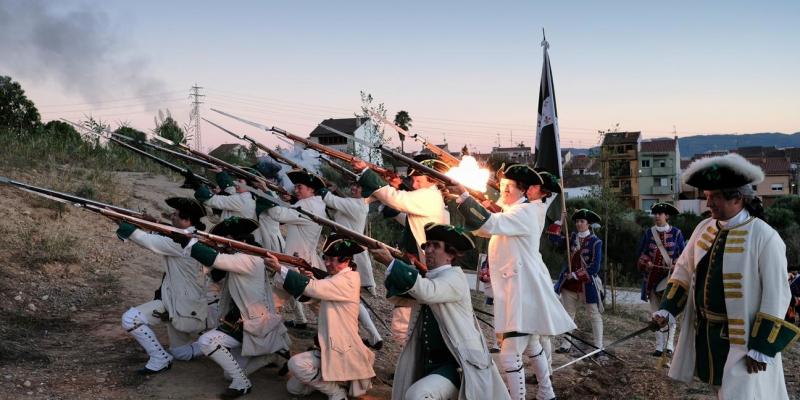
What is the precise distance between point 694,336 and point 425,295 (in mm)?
2058

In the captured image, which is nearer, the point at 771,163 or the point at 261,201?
the point at 261,201

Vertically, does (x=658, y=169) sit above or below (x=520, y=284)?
above

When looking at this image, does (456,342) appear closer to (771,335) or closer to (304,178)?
(771,335)

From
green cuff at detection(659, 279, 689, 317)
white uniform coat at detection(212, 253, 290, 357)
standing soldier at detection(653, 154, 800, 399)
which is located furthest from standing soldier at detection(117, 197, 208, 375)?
standing soldier at detection(653, 154, 800, 399)

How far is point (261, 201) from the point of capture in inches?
355

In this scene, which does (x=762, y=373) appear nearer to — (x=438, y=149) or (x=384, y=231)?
(x=438, y=149)

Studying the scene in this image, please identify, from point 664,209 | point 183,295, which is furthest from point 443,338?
point 664,209

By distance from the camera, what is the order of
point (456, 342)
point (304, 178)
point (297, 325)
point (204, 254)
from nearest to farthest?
point (456, 342)
point (204, 254)
point (304, 178)
point (297, 325)

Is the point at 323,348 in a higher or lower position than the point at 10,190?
lower

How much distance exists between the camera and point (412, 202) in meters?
7.73

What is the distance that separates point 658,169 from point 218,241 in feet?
223

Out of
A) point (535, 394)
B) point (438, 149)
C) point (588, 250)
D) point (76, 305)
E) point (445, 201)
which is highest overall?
point (438, 149)

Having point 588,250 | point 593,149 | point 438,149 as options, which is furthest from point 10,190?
point 593,149

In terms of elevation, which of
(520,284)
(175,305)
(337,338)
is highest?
(520,284)
